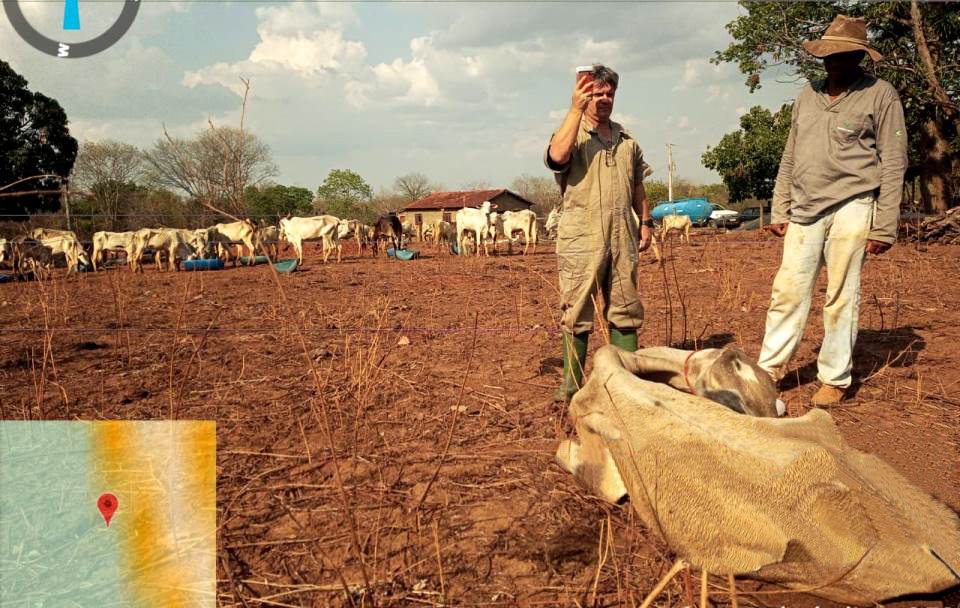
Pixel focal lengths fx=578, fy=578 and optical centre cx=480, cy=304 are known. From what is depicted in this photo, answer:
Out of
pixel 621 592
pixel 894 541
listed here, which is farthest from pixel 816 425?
pixel 621 592

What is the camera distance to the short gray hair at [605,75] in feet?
9.40

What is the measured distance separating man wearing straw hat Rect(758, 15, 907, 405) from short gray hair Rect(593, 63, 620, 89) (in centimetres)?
111

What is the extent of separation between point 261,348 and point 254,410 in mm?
1812

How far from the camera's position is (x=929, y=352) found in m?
4.20

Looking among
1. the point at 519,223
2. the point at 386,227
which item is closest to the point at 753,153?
the point at 519,223

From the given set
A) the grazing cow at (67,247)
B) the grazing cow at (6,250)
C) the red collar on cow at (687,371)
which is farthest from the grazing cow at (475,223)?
the red collar on cow at (687,371)

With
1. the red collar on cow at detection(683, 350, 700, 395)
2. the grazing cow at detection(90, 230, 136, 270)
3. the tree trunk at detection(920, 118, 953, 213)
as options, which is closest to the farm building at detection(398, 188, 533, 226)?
the grazing cow at detection(90, 230, 136, 270)

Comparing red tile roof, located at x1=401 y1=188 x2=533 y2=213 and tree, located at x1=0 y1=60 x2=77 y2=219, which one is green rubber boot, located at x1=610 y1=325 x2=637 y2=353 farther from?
red tile roof, located at x1=401 y1=188 x2=533 y2=213

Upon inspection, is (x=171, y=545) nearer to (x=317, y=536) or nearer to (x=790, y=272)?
(x=317, y=536)

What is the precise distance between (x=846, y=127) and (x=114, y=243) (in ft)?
62.9

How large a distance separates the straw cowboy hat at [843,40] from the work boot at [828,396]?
1797mm

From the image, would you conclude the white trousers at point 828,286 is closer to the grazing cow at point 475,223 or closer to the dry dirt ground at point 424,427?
the dry dirt ground at point 424,427

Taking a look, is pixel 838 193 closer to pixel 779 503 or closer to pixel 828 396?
pixel 828 396

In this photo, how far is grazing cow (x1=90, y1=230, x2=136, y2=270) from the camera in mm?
16891
